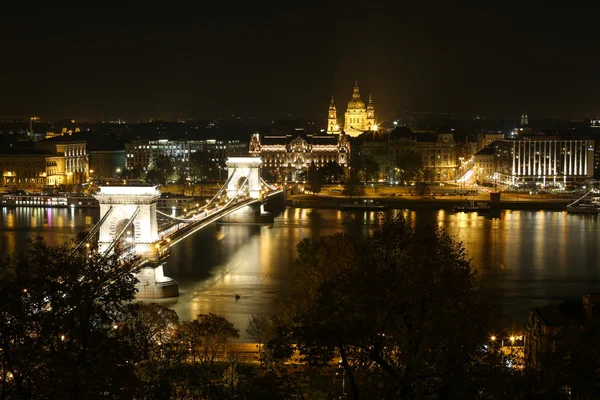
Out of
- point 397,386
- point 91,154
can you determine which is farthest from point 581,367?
point 91,154

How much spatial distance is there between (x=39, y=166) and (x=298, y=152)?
893 centimetres

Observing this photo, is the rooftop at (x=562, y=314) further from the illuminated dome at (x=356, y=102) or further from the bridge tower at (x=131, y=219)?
the illuminated dome at (x=356, y=102)

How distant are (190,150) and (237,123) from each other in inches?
1660

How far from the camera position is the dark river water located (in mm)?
10867

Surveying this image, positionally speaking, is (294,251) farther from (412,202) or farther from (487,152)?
(487,152)

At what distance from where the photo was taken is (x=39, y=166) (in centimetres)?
3077

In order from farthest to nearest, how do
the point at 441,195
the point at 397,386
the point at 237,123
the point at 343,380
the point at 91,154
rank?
the point at 237,123, the point at 91,154, the point at 441,195, the point at 343,380, the point at 397,386

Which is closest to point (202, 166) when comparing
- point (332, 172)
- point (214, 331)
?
point (332, 172)

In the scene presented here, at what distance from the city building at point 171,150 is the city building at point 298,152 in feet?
8.60

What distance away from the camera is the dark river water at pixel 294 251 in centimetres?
1087

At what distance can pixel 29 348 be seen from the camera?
4.05 meters

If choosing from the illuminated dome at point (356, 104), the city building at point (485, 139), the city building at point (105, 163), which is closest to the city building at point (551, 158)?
the city building at point (485, 139)

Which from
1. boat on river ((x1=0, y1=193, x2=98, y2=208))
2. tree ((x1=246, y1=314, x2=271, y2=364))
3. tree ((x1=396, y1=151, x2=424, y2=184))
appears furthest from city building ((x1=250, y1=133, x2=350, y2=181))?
tree ((x1=246, y1=314, x2=271, y2=364))

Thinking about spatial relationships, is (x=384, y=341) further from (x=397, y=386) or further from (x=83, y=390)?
(x=83, y=390)
